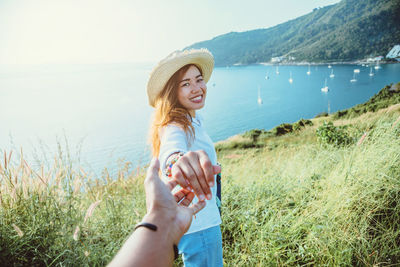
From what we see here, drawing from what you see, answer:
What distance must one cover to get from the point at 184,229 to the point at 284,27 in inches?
8455

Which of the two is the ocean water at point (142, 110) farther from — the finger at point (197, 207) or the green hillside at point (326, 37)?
the finger at point (197, 207)

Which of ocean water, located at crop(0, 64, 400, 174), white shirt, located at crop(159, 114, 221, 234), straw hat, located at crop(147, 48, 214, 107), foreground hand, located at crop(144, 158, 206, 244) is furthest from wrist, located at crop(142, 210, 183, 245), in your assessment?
ocean water, located at crop(0, 64, 400, 174)

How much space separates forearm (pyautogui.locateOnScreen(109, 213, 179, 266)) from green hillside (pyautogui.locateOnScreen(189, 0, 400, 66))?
4759 inches

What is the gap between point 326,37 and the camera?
117 meters

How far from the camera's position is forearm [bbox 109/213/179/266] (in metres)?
0.60

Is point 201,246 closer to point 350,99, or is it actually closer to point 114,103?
point 350,99

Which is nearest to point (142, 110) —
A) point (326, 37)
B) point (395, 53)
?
point (395, 53)

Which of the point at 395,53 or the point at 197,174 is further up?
the point at 395,53

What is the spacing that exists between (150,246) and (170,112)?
46.2 inches

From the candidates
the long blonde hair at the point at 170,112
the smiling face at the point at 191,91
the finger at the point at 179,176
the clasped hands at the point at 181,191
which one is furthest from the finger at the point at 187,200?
the smiling face at the point at 191,91

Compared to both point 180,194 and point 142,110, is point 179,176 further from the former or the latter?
point 142,110

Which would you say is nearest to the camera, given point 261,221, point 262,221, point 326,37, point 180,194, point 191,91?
point 180,194

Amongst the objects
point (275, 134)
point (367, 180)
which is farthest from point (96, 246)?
point (275, 134)

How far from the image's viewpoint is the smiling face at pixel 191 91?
5.94 feet
